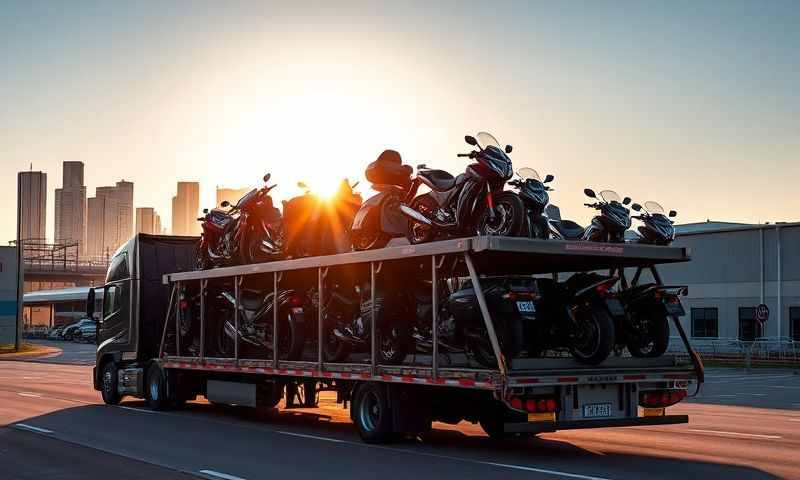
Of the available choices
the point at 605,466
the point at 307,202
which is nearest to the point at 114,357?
the point at 307,202

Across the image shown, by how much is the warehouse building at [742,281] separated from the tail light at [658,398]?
1391 inches

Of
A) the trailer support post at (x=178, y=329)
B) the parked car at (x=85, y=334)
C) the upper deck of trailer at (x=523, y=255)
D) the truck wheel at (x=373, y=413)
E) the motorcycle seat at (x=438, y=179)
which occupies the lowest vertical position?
the parked car at (x=85, y=334)

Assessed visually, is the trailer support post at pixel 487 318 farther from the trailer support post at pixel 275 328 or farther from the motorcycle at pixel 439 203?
the trailer support post at pixel 275 328

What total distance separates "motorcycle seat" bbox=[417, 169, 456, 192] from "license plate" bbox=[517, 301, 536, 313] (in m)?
2.49

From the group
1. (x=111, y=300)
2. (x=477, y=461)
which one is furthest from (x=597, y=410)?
(x=111, y=300)

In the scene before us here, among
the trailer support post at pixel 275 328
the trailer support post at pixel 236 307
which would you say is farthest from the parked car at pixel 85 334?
the trailer support post at pixel 275 328

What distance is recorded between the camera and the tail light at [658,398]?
1259 cm

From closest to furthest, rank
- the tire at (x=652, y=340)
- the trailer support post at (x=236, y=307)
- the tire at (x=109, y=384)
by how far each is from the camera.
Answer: the tire at (x=652, y=340) → the trailer support post at (x=236, y=307) → the tire at (x=109, y=384)

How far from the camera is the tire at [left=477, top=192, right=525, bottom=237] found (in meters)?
12.4

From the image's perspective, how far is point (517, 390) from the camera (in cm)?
1126

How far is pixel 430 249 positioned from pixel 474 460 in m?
2.43

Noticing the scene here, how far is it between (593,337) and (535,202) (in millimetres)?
1866

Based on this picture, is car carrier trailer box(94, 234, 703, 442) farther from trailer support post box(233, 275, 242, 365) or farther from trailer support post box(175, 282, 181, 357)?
trailer support post box(175, 282, 181, 357)

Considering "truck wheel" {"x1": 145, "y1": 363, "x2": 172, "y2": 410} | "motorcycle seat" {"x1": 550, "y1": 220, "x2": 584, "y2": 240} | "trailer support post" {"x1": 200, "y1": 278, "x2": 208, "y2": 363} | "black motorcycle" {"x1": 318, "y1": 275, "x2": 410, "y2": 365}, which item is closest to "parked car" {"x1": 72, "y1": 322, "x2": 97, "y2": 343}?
"truck wheel" {"x1": 145, "y1": 363, "x2": 172, "y2": 410}
